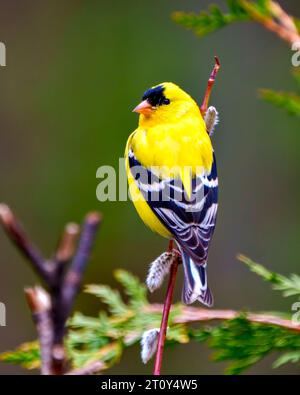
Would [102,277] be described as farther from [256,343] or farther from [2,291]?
[256,343]

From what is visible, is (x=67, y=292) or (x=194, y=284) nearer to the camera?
(x=67, y=292)

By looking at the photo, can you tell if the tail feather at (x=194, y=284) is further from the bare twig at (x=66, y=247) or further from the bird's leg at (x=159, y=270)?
the bare twig at (x=66, y=247)

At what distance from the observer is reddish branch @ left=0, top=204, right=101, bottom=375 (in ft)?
2.13

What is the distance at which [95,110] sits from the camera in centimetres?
570

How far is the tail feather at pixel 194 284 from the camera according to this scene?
5.94 ft

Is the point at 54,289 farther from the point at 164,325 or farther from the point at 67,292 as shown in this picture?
the point at 164,325

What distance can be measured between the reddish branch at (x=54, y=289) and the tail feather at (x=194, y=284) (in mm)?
1067

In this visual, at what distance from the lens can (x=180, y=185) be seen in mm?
2256

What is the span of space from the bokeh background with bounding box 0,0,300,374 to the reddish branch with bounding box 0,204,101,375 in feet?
14.6

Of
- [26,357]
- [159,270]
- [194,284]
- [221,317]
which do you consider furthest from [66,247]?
[194,284]

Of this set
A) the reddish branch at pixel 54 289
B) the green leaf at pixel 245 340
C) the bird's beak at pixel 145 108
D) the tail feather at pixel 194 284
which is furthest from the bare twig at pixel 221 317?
the bird's beak at pixel 145 108

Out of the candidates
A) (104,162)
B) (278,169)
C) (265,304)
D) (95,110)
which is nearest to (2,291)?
(104,162)

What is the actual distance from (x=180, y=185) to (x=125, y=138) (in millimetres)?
3248
